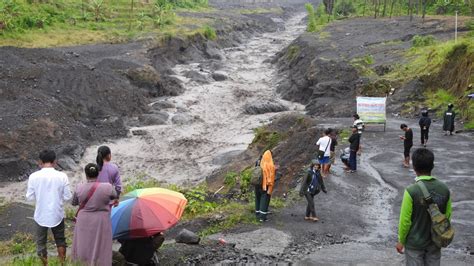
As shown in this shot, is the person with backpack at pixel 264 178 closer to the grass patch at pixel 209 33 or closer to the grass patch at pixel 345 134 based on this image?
the grass patch at pixel 345 134

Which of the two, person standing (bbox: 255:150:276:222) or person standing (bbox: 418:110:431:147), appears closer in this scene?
person standing (bbox: 255:150:276:222)

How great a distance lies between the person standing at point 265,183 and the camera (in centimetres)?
1200

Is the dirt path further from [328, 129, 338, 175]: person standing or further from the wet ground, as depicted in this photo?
[328, 129, 338, 175]: person standing

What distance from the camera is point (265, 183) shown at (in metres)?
12.0

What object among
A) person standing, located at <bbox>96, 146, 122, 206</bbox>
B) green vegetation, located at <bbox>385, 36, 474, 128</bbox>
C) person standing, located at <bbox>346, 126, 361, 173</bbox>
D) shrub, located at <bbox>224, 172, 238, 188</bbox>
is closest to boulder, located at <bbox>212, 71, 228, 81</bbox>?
green vegetation, located at <bbox>385, 36, 474, 128</bbox>

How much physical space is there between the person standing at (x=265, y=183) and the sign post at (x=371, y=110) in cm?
1090

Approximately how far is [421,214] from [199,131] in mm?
25325

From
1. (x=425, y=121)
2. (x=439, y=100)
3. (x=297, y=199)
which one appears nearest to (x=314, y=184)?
(x=297, y=199)

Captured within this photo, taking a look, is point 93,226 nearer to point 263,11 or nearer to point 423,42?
point 423,42

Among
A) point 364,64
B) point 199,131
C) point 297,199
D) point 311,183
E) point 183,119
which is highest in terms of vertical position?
point 364,64

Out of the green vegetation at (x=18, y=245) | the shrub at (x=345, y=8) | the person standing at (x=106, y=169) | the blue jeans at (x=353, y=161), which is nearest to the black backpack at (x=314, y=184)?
Result: the blue jeans at (x=353, y=161)

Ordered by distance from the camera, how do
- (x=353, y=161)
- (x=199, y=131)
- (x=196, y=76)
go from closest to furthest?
(x=353, y=161)
(x=199, y=131)
(x=196, y=76)

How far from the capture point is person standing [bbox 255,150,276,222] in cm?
1200

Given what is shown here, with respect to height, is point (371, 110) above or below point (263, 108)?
above
